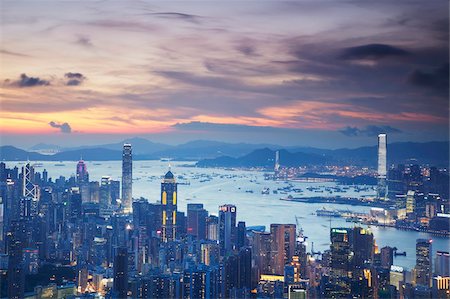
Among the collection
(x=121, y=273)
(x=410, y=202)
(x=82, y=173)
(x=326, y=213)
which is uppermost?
(x=82, y=173)

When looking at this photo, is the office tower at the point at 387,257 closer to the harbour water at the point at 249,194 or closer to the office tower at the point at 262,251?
the harbour water at the point at 249,194

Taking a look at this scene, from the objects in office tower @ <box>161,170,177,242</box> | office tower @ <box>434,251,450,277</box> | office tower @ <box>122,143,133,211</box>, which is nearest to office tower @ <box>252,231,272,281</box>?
office tower @ <box>161,170,177,242</box>

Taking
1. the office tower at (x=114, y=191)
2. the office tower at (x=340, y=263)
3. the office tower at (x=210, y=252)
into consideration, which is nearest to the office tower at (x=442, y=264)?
the office tower at (x=340, y=263)

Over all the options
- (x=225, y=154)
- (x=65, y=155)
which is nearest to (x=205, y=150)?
(x=225, y=154)

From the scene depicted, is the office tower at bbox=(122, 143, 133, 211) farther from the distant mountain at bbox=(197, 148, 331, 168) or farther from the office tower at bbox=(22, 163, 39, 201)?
the office tower at bbox=(22, 163, 39, 201)

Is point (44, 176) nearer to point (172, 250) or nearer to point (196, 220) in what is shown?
point (196, 220)
